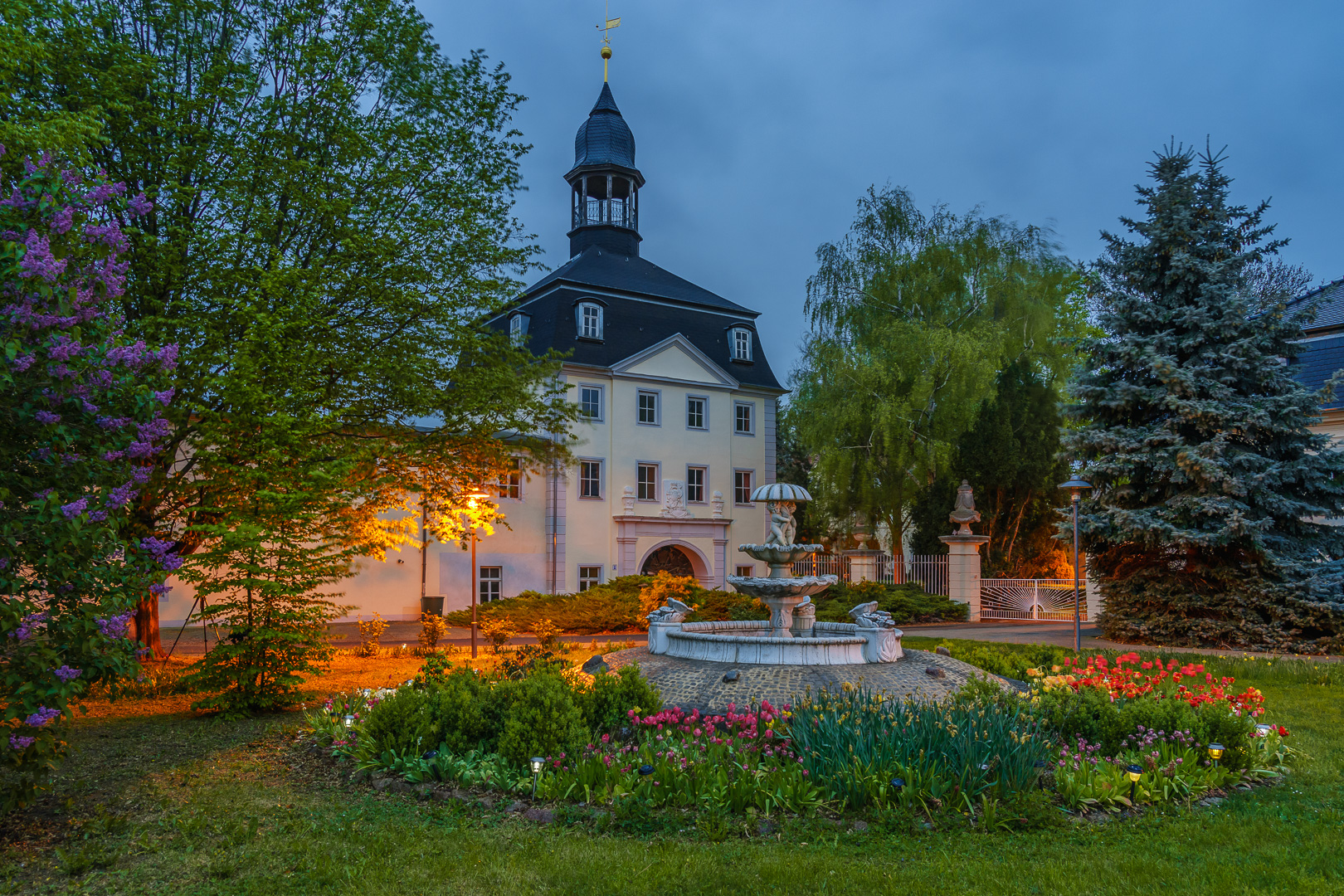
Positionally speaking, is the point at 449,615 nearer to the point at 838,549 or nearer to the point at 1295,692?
the point at 838,549

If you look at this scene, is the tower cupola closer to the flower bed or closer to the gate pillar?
the gate pillar

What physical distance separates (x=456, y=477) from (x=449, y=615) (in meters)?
8.66

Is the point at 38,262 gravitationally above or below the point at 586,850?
above

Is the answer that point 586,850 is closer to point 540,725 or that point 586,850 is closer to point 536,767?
point 536,767

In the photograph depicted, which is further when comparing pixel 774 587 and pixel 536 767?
pixel 774 587

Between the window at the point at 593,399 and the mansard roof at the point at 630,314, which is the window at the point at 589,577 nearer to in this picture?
the window at the point at 593,399

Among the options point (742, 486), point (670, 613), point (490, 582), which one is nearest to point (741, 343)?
point (742, 486)

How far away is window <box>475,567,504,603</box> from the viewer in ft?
86.0

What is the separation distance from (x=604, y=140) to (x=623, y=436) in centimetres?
1123

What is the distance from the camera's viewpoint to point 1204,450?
53.9 feet

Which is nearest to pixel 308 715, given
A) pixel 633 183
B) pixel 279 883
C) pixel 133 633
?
pixel 279 883

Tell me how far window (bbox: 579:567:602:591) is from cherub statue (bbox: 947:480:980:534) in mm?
10467

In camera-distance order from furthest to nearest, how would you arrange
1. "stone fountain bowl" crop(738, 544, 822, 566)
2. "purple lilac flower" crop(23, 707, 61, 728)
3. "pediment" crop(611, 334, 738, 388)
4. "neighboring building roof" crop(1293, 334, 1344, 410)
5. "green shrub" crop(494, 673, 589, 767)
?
"pediment" crop(611, 334, 738, 388)
"neighboring building roof" crop(1293, 334, 1344, 410)
"stone fountain bowl" crop(738, 544, 822, 566)
"green shrub" crop(494, 673, 589, 767)
"purple lilac flower" crop(23, 707, 61, 728)

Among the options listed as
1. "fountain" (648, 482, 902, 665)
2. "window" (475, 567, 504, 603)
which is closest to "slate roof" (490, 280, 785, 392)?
"window" (475, 567, 504, 603)
